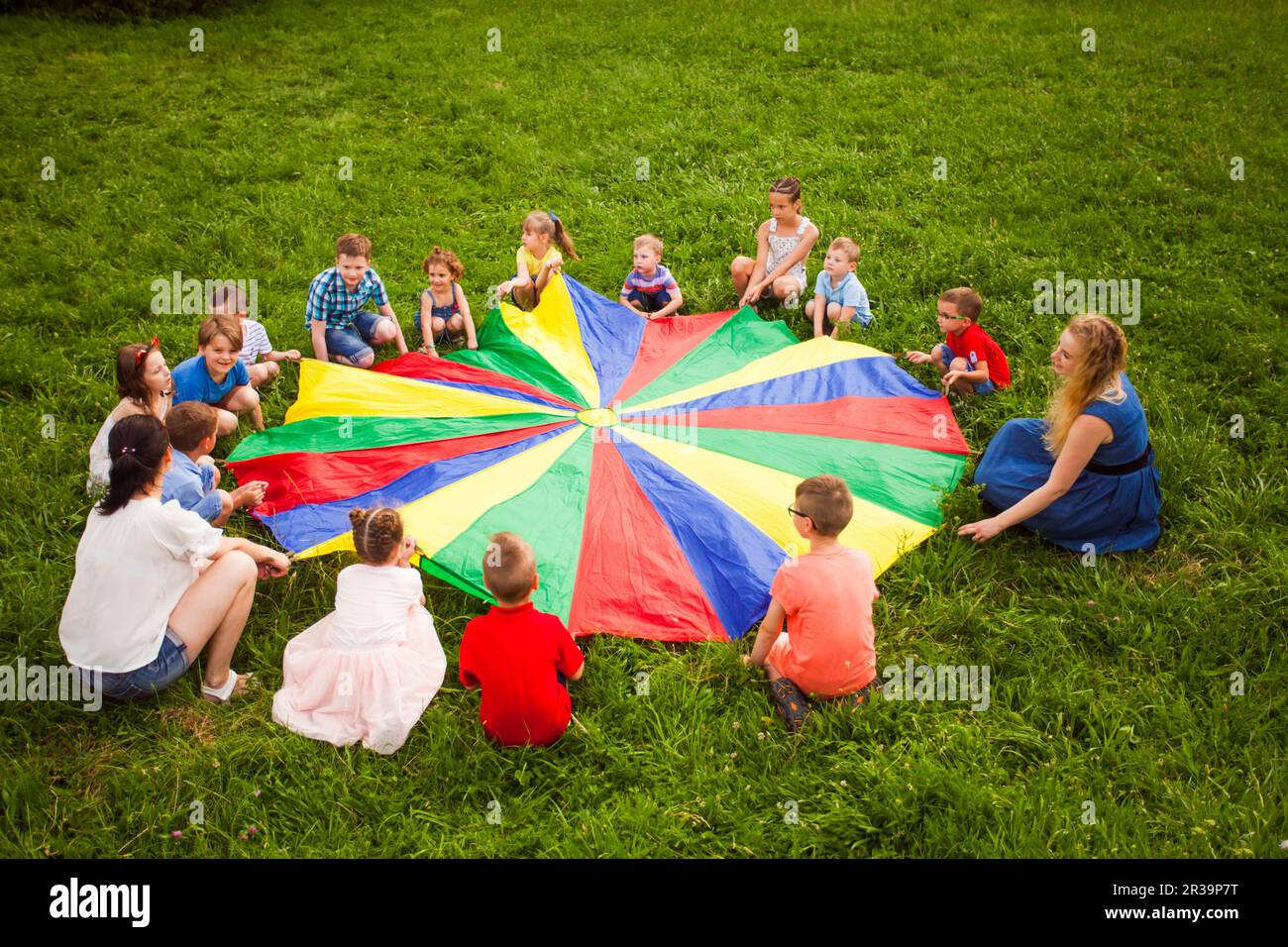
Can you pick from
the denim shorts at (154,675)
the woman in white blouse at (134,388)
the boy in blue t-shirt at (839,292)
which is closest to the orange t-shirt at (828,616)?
the denim shorts at (154,675)

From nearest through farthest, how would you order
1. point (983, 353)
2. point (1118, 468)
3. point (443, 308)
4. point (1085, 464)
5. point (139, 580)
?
point (139, 580)
point (1085, 464)
point (1118, 468)
point (983, 353)
point (443, 308)

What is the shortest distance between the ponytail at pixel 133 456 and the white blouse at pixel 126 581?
5 cm

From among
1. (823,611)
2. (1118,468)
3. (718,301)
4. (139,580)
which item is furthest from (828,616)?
(718,301)

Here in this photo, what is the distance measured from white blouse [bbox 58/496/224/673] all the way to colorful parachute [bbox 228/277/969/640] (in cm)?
86

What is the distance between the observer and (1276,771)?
3.62m

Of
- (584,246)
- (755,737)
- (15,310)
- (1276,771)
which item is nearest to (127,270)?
(15,310)

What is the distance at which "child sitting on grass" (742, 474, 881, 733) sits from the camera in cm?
382

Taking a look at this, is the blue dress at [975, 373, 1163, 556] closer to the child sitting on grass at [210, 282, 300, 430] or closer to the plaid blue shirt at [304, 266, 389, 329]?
the plaid blue shirt at [304, 266, 389, 329]

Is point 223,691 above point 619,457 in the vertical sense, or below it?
below

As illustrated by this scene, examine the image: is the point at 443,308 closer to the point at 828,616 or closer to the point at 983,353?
the point at 983,353

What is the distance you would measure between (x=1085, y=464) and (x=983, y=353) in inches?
58.3

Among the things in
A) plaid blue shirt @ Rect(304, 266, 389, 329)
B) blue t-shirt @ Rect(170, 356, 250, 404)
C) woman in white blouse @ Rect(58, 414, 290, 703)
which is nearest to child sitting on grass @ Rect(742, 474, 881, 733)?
woman in white blouse @ Rect(58, 414, 290, 703)

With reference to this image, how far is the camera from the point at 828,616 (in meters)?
3.82

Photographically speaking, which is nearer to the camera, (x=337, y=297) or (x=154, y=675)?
(x=154, y=675)
